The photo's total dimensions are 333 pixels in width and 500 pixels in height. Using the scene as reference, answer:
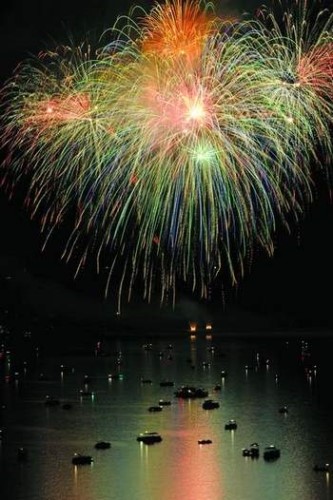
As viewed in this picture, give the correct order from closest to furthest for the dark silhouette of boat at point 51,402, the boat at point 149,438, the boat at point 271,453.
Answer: the boat at point 271,453
the boat at point 149,438
the dark silhouette of boat at point 51,402

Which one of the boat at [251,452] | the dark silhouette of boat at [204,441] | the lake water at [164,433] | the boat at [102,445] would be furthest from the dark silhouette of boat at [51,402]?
the boat at [251,452]

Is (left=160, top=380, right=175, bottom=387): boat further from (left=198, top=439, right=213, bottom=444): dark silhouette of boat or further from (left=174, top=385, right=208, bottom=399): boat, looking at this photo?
(left=198, top=439, right=213, bottom=444): dark silhouette of boat

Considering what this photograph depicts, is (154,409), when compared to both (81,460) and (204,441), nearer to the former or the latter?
(204,441)

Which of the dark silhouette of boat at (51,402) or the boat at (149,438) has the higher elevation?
the dark silhouette of boat at (51,402)

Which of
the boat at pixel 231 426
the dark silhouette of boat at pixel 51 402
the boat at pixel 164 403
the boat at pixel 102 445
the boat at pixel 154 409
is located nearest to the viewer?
the boat at pixel 102 445

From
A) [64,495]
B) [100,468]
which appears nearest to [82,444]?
[100,468]

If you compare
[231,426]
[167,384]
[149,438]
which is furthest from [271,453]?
[167,384]

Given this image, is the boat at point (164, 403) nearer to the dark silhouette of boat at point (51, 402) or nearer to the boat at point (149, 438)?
the dark silhouette of boat at point (51, 402)
